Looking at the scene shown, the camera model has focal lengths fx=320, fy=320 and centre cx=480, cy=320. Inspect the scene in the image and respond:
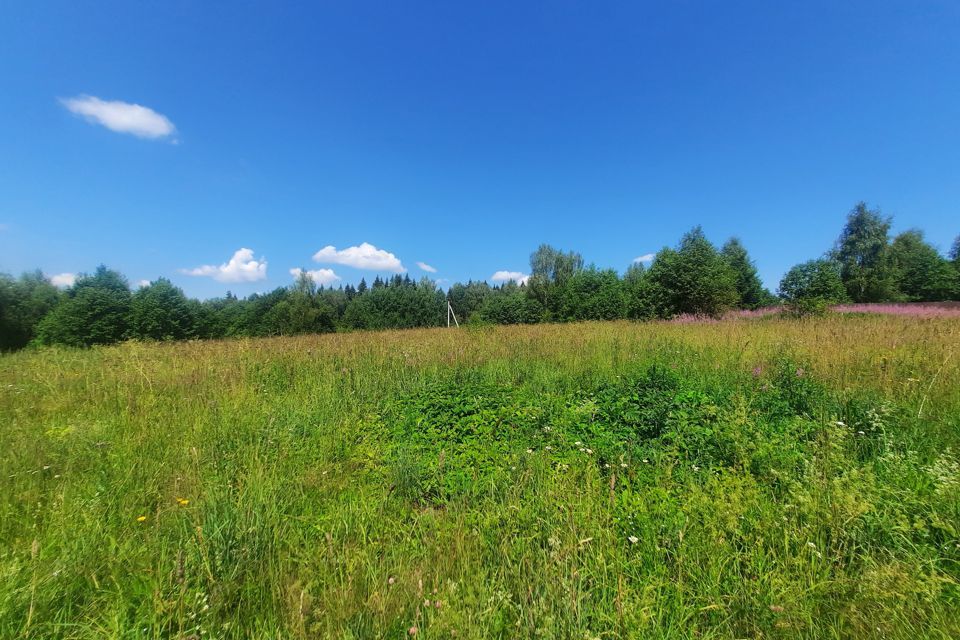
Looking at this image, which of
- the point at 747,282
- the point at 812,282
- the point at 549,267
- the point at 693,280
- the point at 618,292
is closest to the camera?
the point at 693,280

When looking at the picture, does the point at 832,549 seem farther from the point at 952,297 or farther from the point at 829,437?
the point at 952,297

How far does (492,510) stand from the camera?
6.89 feet

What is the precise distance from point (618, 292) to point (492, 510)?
2635 cm

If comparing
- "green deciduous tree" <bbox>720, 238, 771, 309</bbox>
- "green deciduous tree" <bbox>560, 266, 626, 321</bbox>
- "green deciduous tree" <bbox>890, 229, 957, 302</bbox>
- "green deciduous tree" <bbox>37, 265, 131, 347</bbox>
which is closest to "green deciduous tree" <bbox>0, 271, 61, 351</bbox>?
"green deciduous tree" <bbox>37, 265, 131, 347</bbox>

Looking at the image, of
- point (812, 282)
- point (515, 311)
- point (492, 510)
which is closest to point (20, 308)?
point (515, 311)

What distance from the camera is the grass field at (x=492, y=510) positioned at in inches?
57.6

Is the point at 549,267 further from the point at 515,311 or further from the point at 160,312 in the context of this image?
the point at 160,312

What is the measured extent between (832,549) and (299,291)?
6014 cm

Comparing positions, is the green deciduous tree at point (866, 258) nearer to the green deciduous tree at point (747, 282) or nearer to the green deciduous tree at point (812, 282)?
the green deciduous tree at point (747, 282)

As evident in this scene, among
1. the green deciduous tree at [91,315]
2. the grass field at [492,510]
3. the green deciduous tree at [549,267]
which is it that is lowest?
the grass field at [492,510]

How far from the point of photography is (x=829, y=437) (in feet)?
8.15

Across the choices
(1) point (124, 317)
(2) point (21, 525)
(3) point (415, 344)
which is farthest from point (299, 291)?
(2) point (21, 525)

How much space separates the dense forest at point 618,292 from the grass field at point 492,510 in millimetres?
10544

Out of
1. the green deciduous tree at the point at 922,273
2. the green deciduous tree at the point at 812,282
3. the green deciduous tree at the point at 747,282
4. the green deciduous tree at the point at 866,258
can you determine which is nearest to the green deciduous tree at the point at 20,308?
the green deciduous tree at the point at 812,282
